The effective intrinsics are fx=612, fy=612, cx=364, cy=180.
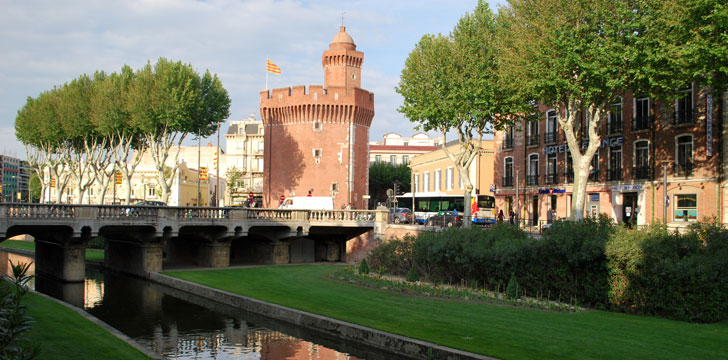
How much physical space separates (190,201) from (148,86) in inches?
1860

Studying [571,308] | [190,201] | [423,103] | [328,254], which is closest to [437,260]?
[571,308]

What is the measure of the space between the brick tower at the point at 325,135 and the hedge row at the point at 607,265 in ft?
115

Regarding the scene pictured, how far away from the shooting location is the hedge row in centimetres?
1919

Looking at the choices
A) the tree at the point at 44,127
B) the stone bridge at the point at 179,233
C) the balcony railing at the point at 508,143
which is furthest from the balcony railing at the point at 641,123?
the tree at the point at 44,127

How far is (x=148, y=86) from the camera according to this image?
5225 centimetres

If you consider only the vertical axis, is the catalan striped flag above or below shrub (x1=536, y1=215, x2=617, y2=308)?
above

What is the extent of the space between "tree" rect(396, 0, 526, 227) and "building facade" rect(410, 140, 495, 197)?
1564 centimetres

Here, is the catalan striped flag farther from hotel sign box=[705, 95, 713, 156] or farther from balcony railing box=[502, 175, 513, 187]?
hotel sign box=[705, 95, 713, 156]

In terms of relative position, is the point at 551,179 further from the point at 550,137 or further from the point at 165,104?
the point at 165,104

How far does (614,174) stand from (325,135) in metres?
29.6

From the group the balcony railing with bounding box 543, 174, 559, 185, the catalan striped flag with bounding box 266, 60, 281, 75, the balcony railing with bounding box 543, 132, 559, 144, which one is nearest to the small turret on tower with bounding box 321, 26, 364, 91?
the catalan striped flag with bounding box 266, 60, 281, 75

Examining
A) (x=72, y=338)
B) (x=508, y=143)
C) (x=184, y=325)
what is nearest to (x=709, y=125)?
(x=508, y=143)

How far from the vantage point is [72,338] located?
16.7m

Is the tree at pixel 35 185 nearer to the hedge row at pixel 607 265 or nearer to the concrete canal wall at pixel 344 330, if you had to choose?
the concrete canal wall at pixel 344 330
